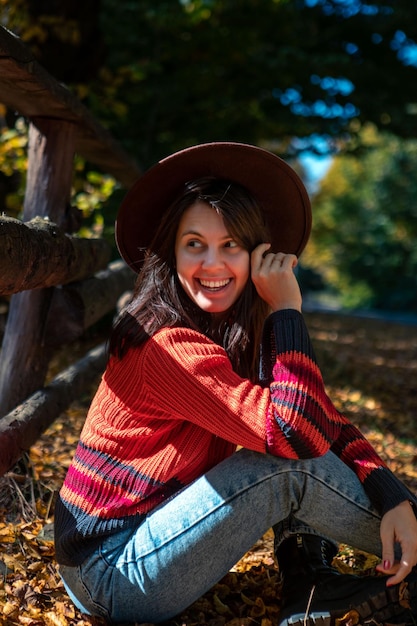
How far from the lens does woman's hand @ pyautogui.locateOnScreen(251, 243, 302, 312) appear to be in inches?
79.7

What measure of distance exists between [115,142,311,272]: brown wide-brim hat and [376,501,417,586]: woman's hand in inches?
36.2

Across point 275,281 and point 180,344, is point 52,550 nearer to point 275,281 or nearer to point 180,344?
point 180,344

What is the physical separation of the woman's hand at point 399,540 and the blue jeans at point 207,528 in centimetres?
7

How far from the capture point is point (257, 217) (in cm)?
216

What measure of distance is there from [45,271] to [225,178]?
0.67 m

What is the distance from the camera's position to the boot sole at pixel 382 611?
71.2 inches

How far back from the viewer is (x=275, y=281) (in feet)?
6.70

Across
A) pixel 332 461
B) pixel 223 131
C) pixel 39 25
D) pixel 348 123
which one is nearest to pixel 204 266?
pixel 332 461

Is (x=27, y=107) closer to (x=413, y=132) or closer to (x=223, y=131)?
(x=223, y=131)

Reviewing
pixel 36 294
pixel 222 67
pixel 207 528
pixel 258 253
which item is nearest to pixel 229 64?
pixel 222 67

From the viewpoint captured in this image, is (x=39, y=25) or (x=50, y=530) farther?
(x=39, y=25)

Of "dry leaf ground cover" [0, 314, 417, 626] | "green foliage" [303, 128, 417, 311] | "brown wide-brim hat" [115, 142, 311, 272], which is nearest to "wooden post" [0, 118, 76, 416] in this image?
"dry leaf ground cover" [0, 314, 417, 626]

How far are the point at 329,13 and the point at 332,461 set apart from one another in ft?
29.0

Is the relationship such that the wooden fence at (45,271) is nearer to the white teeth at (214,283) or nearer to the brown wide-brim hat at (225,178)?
the brown wide-brim hat at (225,178)
